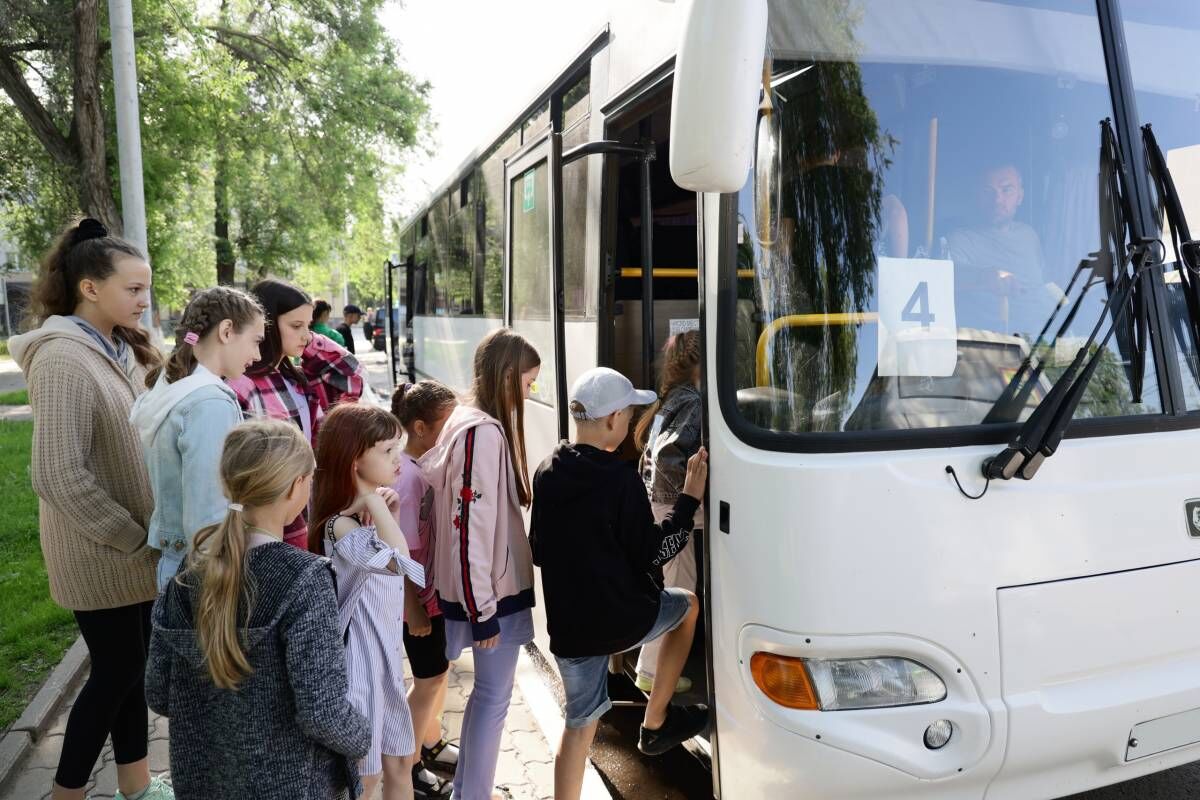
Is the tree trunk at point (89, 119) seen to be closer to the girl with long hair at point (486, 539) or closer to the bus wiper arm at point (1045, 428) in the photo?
the girl with long hair at point (486, 539)

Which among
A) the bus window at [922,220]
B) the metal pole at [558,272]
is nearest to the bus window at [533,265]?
the metal pole at [558,272]

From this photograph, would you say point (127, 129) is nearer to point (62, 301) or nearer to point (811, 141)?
point (62, 301)

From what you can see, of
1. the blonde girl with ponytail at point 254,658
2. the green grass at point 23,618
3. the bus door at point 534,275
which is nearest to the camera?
the blonde girl with ponytail at point 254,658

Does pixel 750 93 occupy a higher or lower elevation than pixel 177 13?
lower

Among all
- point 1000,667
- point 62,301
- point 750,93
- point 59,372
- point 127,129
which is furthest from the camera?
point 127,129

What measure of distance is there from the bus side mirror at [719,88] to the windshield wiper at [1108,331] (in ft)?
3.33

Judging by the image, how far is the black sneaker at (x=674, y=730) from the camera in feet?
10.2

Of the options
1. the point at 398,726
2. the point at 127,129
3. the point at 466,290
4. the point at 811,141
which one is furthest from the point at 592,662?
the point at 127,129

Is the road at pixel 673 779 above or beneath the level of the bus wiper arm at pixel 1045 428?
beneath

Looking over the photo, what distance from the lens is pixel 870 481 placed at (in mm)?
2340

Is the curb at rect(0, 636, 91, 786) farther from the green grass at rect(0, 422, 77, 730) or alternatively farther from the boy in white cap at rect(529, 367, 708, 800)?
the boy in white cap at rect(529, 367, 708, 800)

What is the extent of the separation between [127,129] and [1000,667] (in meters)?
8.51

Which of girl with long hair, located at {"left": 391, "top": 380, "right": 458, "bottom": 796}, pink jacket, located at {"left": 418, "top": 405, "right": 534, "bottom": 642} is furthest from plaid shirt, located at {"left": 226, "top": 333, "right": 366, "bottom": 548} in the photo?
pink jacket, located at {"left": 418, "top": 405, "right": 534, "bottom": 642}

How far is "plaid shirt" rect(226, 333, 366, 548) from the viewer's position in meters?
3.50
